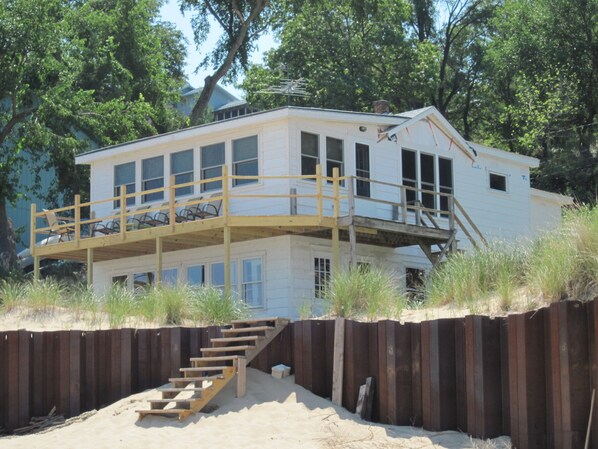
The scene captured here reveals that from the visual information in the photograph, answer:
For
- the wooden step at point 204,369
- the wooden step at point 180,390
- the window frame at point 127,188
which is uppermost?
the window frame at point 127,188

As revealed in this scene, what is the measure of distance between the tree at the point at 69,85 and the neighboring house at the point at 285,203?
638 centimetres

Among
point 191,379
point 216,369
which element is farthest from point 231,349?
point 191,379

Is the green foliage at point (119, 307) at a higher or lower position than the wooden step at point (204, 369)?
higher

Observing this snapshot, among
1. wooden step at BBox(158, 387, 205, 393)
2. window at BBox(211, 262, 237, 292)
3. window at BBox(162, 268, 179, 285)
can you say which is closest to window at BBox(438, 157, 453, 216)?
window at BBox(211, 262, 237, 292)

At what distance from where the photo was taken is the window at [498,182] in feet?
102

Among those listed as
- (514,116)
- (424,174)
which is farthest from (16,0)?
(514,116)

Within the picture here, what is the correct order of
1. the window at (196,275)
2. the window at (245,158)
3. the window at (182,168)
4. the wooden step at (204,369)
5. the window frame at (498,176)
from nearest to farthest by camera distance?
the wooden step at (204,369) → the window at (245,158) → the window at (196,275) → the window at (182,168) → the window frame at (498,176)

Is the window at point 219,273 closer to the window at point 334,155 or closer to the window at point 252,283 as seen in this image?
the window at point 252,283

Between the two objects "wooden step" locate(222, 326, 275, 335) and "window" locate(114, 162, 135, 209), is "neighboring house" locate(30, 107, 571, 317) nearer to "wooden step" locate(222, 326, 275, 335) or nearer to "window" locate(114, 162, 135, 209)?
"window" locate(114, 162, 135, 209)

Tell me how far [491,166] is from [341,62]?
62.5ft

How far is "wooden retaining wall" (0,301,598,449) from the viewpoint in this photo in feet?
42.3

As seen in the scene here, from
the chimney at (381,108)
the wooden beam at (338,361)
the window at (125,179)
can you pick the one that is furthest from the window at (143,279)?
the wooden beam at (338,361)

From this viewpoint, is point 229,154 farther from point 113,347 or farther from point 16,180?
point 16,180

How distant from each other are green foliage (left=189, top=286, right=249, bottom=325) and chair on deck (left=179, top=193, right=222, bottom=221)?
516 centimetres
